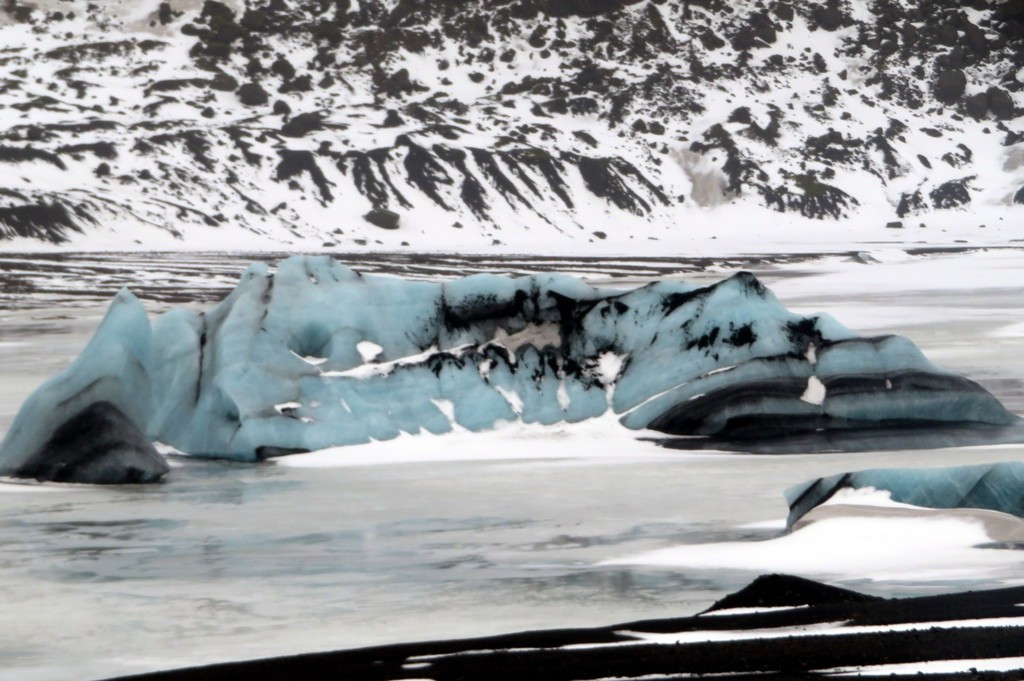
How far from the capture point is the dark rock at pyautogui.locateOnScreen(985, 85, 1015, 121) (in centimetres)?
10938

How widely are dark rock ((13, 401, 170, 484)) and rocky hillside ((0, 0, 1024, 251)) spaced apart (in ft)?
186

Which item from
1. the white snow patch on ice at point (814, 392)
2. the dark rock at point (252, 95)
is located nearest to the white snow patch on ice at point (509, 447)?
the white snow patch on ice at point (814, 392)

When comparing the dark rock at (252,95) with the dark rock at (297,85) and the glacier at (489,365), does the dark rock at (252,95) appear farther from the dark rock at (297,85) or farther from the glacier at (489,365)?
the glacier at (489,365)

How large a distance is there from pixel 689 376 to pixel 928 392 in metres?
1.63

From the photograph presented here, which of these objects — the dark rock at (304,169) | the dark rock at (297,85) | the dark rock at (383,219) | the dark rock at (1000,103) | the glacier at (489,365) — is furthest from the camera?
the dark rock at (1000,103)

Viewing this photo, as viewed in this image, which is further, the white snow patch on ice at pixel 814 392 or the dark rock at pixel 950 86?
the dark rock at pixel 950 86

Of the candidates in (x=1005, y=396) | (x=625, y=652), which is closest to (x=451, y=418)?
(x=1005, y=396)

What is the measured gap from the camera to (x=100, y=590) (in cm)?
727

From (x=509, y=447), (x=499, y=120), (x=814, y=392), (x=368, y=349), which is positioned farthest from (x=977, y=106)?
(x=509, y=447)

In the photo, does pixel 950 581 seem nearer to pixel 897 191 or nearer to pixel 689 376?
pixel 689 376

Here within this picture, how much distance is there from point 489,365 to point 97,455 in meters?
3.03

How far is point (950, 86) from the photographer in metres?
111

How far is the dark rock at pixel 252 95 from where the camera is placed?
96938mm

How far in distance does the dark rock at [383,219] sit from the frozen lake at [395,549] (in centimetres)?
6519
